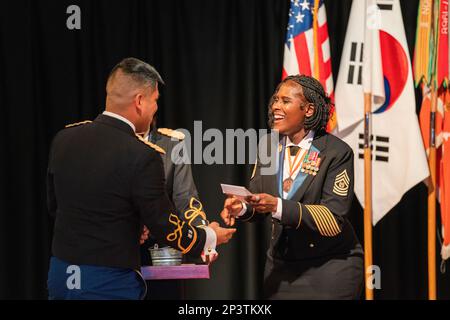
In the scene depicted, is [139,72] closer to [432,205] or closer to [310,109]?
[310,109]

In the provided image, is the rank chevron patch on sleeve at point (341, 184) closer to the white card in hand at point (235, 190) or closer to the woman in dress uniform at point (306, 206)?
the woman in dress uniform at point (306, 206)

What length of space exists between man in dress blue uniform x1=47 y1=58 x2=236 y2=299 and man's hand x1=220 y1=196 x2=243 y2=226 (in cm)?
54

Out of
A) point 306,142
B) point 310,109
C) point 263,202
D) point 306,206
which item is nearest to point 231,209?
point 263,202

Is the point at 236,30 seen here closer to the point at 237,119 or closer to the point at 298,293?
the point at 237,119

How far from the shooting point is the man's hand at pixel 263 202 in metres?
2.86

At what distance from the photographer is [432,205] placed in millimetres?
4547

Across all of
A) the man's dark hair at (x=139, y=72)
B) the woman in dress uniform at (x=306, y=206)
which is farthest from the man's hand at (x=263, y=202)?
the man's dark hair at (x=139, y=72)

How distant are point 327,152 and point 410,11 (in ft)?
7.62

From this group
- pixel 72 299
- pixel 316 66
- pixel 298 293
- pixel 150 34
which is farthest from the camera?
pixel 150 34

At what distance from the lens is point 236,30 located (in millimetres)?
4945

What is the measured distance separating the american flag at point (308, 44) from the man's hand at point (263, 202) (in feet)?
6.10

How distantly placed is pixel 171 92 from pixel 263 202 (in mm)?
2207

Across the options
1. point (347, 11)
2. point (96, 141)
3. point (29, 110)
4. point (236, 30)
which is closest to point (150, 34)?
point (236, 30)

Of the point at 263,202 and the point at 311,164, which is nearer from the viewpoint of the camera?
the point at 263,202
